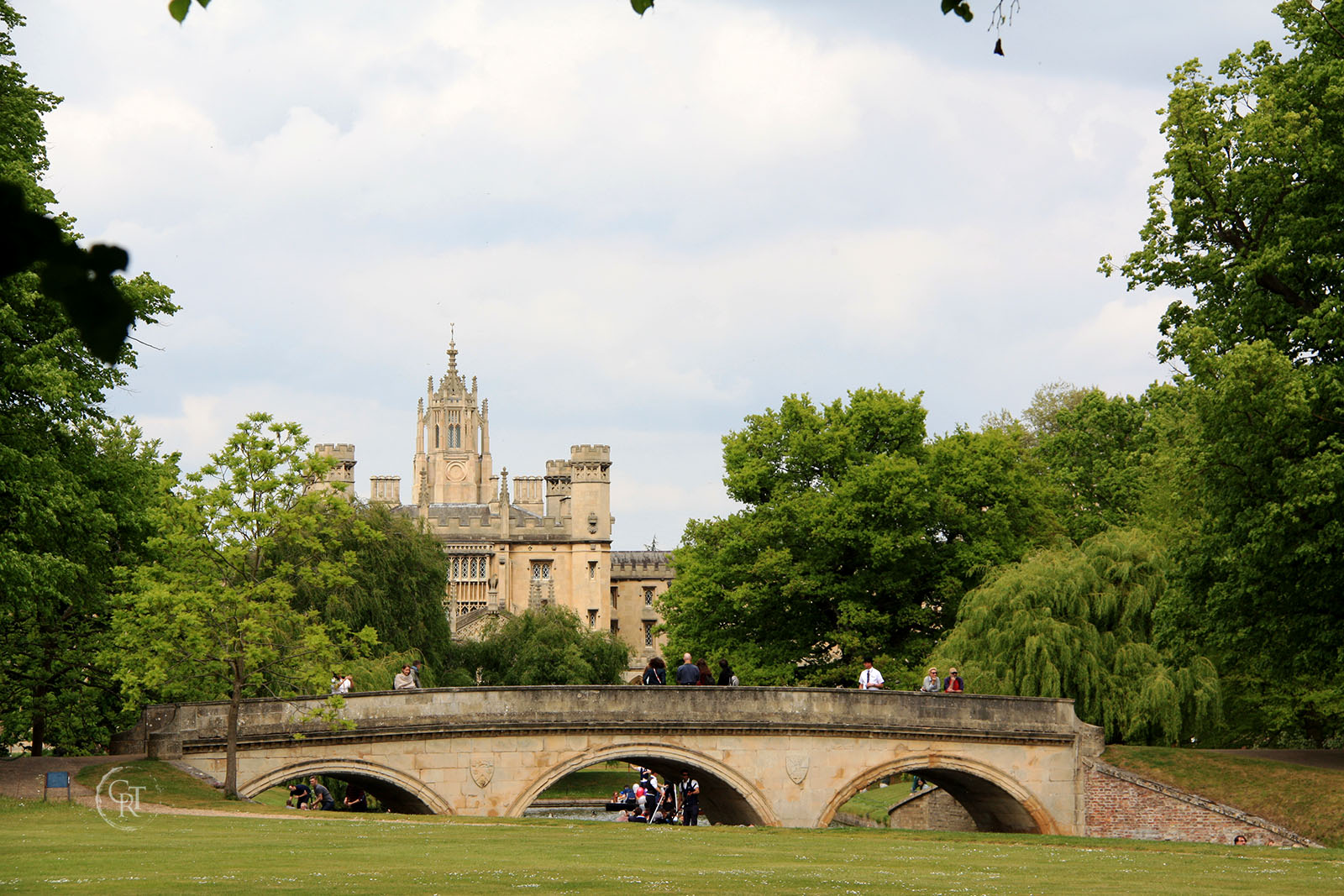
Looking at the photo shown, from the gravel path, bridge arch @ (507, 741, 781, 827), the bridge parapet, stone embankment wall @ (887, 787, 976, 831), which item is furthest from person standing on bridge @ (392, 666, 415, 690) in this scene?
stone embankment wall @ (887, 787, 976, 831)

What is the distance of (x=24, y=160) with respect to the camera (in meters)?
20.8

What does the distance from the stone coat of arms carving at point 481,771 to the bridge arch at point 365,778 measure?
2.17ft

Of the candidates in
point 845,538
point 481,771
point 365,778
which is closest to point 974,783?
point 845,538

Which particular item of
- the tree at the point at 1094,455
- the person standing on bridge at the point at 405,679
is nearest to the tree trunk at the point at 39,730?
the person standing on bridge at the point at 405,679

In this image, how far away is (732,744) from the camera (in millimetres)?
27750

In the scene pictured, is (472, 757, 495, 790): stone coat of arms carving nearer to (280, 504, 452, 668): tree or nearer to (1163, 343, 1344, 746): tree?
(280, 504, 452, 668): tree

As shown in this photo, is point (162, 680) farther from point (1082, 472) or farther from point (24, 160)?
point (1082, 472)

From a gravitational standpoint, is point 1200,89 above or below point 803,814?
above

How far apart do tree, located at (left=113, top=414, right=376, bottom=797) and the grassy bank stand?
47.0 ft

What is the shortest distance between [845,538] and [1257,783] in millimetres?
12489

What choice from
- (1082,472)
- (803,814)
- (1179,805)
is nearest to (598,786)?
(1082,472)

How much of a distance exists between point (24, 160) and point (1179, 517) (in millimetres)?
21555

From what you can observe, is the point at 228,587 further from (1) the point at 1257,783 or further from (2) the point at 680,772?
(1) the point at 1257,783

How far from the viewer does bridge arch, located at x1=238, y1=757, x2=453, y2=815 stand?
2491cm
